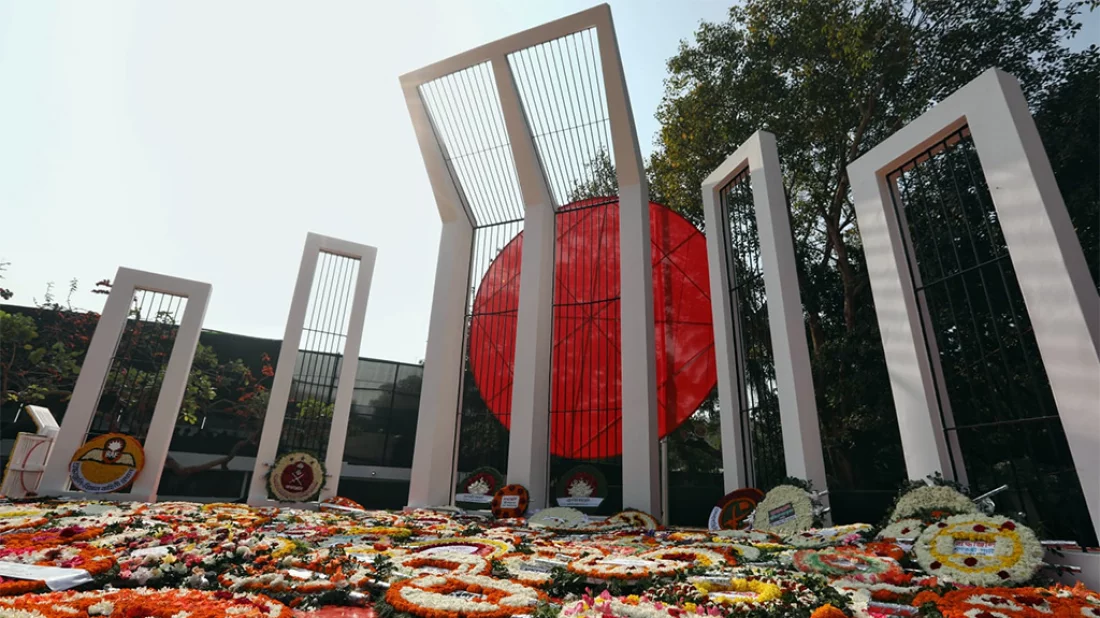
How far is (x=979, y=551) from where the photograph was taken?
153 inches

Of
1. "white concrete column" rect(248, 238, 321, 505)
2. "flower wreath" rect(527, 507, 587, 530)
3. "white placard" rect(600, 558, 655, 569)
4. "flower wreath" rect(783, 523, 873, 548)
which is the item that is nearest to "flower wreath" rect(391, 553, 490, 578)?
"white placard" rect(600, 558, 655, 569)

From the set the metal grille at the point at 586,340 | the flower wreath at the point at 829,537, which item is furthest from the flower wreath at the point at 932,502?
the metal grille at the point at 586,340

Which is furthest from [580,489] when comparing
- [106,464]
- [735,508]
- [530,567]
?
[106,464]

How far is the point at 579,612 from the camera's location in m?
2.57

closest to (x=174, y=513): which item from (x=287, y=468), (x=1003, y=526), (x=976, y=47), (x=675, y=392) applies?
(x=287, y=468)

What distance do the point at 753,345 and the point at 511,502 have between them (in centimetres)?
418

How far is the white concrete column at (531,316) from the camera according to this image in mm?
8812

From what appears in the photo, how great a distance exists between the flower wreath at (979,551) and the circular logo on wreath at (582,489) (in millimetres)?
4663

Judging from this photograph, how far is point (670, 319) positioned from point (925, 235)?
4686mm

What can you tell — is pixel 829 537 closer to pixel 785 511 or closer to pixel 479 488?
pixel 785 511

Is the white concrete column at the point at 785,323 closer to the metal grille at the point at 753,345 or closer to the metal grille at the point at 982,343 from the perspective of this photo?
the metal grille at the point at 753,345

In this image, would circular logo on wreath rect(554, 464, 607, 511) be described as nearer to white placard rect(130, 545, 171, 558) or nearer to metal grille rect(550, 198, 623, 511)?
metal grille rect(550, 198, 623, 511)

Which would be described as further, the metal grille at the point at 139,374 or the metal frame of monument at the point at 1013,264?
the metal grille at the point at 139,374

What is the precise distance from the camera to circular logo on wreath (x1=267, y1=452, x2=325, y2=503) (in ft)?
34.0
